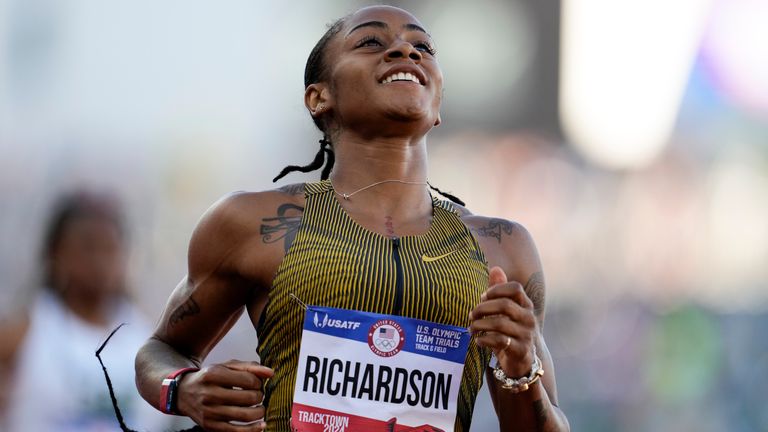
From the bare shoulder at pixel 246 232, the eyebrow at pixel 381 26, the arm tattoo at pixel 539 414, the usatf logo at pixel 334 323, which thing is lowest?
the arm tattoo at pixel 539 414

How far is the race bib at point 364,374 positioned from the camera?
9.40 ft

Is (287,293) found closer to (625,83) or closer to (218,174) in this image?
(218,174)

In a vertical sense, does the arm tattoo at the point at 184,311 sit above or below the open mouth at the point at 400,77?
below

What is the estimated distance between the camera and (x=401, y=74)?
131 inches

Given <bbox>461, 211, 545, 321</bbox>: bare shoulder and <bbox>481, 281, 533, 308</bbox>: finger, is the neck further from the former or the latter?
<bbox>481, 281, 533, 308</bbox>: finger

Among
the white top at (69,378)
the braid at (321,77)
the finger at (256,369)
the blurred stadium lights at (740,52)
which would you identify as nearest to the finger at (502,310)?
the finger at (256,369)

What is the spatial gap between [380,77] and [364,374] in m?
0.91

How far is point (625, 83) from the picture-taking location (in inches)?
561

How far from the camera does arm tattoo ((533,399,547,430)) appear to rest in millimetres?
2871

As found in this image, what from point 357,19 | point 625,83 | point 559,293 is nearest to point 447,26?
point 625,83

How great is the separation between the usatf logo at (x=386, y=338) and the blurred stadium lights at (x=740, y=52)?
1236 centimetres

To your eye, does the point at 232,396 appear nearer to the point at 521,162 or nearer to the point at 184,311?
the point at 184,311

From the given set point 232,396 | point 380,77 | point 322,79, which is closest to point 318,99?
point 322,79

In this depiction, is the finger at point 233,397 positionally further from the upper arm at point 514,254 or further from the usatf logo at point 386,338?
the upper arm at point 514,254
